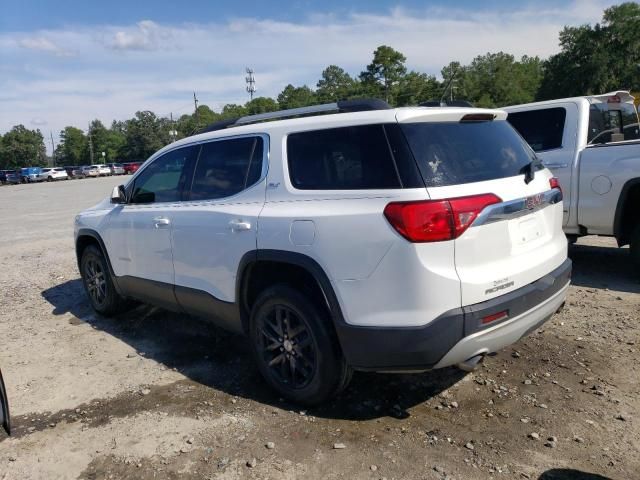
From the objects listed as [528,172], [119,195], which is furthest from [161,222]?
[528,172]

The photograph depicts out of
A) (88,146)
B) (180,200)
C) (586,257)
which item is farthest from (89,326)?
(88,146)

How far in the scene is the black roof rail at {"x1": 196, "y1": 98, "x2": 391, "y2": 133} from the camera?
3.40 metres

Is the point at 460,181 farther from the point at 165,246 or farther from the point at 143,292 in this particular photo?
the point at 143,292

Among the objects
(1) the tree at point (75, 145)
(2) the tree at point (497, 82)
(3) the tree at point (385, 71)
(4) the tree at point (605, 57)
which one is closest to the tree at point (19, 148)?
(1) the tree at point (75, 145)

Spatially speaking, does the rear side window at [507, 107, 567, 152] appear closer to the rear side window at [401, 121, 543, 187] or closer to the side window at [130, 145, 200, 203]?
the rear side window at [401, 121, 543, 187]

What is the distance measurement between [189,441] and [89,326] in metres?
2.81

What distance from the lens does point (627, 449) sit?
2.86m

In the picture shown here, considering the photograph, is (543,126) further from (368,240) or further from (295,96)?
(295,96)

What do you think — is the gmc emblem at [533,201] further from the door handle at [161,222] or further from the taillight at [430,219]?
the door handle at [161,222]

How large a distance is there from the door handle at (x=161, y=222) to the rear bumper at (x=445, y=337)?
198 cm

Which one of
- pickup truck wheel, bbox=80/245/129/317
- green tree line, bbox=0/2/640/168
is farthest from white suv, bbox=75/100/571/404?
green tree line, bbox=0/2/640/168

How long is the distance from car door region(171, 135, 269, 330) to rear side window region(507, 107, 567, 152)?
4.03 metres

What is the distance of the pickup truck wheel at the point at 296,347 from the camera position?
10.6ft

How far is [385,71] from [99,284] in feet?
266
